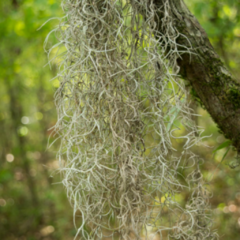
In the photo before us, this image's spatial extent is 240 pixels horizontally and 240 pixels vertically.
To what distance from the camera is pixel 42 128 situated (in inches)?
174

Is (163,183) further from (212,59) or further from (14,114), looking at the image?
(14,114)

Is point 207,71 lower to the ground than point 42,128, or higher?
higher

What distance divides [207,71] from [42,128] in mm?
3934

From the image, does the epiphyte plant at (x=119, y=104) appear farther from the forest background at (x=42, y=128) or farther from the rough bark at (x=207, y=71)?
the forest background at (x=42, y=128)

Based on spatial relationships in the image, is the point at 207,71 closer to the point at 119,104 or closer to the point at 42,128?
the point at 119,104

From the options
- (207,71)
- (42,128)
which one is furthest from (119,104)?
(42,128)

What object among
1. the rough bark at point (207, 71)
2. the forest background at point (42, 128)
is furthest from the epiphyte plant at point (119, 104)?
the forest background at point (42, 128)

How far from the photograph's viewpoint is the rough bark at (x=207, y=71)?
85cm

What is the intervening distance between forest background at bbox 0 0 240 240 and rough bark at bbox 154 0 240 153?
4.28 ft

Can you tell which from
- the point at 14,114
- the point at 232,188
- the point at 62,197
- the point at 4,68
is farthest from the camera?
the point at 62,197

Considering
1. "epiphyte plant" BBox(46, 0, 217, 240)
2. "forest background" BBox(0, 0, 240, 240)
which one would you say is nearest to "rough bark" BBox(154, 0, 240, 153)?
"epiphyte plant" BBox(46, 0, 217, 240)

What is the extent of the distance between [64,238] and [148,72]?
326 centimetres

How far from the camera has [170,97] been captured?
84cm

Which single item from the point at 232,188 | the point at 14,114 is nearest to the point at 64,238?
the point at 14,114
